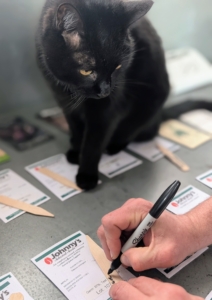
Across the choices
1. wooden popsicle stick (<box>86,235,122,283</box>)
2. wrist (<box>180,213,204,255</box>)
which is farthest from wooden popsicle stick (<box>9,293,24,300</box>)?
wrist (<box>180,213,204,255</box>)

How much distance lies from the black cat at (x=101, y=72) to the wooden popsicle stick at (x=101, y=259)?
196 mm

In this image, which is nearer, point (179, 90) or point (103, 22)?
point (103, 22)

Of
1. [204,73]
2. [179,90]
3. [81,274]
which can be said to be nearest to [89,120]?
[81,274]

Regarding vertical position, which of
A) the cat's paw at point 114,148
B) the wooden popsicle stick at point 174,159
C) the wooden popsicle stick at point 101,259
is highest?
the wooden popsicle stick at point 101,259

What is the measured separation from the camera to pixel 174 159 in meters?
0.93

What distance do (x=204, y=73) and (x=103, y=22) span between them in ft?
2.80

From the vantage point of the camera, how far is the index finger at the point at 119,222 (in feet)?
1.83

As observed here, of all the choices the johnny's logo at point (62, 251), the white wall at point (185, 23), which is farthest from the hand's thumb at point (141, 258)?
the white wall at point (185, 23)

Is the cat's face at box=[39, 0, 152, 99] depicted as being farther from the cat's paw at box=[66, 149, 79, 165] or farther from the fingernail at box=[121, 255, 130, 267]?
the fingernail at box=[121, 255, 130, 267]

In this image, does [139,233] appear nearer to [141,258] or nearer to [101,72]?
[141,258]

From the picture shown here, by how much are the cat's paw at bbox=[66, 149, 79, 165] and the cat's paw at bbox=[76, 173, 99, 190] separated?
0.29 feet

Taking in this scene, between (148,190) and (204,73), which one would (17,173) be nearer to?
(148,190)

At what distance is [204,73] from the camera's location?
1408 mm

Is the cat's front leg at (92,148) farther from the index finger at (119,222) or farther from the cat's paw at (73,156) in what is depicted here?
the index finger at (119,222)
